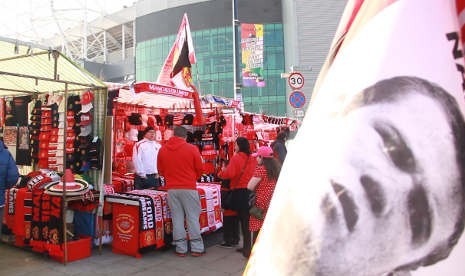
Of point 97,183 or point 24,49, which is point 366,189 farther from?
point 24,49

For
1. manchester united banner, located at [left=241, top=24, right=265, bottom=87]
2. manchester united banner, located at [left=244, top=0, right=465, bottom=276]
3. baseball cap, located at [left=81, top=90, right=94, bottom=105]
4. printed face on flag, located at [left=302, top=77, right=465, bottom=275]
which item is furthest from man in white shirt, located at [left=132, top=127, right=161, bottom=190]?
manchester united banner, located at [left=241, top=24, right=265, bottom=87]

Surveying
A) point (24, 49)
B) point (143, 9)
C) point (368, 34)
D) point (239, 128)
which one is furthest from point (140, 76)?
point (368, 34)

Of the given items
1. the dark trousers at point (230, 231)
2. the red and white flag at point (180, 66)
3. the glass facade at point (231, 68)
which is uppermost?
the glass facade at point (231, 68)

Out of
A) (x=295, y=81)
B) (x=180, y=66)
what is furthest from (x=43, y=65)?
(x=295, y=81)

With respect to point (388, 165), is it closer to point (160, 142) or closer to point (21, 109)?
point (21, 109)

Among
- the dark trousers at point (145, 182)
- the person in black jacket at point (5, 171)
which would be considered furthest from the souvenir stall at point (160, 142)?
the person in black jacket at point (5, 171)

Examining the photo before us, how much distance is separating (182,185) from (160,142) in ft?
10.5

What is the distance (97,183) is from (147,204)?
914 millimetres

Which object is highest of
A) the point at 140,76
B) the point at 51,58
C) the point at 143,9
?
the point at 143,9

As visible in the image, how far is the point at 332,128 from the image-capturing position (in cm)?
99

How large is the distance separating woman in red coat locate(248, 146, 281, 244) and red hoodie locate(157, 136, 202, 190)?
1081mm

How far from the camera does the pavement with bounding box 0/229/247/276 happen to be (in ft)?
17.1

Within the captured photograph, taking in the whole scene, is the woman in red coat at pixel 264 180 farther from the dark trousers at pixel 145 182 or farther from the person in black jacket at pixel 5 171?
the dark trousers at pixel 145 182

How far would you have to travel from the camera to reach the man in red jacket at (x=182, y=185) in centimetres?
581
